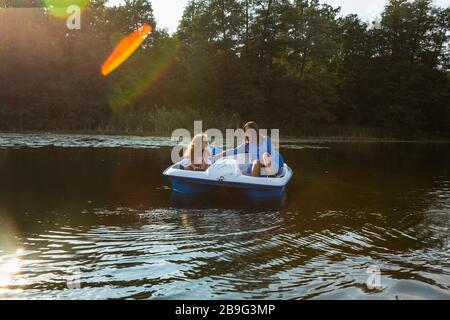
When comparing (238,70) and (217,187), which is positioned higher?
(238,70)

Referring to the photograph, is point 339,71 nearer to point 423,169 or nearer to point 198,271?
point 423,169

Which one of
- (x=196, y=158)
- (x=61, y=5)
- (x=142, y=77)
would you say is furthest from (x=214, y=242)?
(x=142, y=77)

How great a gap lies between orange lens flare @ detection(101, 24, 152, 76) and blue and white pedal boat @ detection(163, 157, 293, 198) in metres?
25.4

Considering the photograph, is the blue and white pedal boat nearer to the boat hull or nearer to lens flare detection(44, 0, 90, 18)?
the boat hull

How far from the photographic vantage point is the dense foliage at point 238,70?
29453 mm

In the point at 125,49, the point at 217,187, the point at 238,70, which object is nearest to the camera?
the point at 217,187

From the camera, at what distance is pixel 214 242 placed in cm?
539

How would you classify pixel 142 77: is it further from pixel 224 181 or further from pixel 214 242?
pixel 214 242

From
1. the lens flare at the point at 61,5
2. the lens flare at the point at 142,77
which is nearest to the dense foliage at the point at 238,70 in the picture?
the lens flare at the point at 142,77

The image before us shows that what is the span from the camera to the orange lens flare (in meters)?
32.8

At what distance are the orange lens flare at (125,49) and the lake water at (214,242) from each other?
77.9ft

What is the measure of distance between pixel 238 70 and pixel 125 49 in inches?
354

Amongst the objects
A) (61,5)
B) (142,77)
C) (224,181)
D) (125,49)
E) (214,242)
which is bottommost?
(214,242)

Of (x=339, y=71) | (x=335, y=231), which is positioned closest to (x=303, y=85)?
(x=339, y=71)
